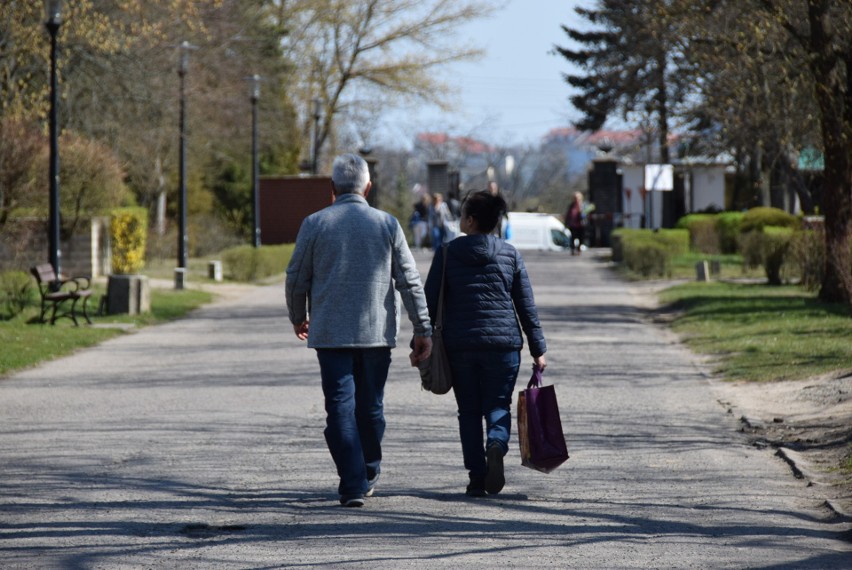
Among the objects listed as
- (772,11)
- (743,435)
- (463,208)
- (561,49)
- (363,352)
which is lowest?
(743,435)

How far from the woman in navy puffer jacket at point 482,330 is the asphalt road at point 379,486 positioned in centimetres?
30

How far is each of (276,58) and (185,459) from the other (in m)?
42.1

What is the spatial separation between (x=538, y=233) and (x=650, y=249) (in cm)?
1998

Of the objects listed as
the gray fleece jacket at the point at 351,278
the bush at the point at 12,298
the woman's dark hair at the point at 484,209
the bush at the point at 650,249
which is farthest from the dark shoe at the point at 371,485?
the bush at the point at 650,249

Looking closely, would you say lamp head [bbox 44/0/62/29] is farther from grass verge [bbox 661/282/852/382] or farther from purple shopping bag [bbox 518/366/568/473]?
purple shopping bag [bbox 518/366/568/473]

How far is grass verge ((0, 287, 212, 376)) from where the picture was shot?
52.7 ft

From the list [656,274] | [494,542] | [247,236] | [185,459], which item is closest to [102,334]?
[185,459]

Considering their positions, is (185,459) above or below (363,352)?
below

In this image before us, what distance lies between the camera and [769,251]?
27203 mm

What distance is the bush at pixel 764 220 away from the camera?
36.9 m

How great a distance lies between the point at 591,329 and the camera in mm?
19781

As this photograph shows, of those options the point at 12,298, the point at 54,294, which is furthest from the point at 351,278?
the point at 12,298

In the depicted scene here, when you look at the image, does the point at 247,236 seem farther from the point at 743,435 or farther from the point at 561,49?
the point at 743,435

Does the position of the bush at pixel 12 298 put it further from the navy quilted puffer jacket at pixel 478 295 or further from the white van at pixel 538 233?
the white van at pixel 538 233
